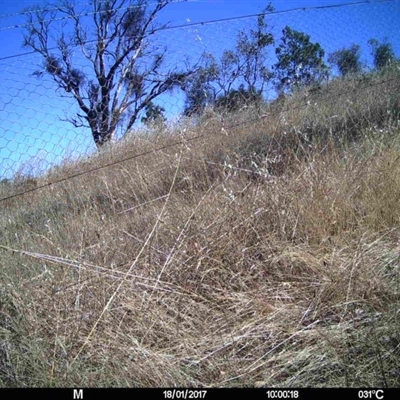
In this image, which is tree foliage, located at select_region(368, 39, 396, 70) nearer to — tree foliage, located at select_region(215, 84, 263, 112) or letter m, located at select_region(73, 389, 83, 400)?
tree foliage, located at select_region(215, 84, 263, 112)

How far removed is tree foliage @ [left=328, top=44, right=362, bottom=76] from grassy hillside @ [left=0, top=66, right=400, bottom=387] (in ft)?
7.40

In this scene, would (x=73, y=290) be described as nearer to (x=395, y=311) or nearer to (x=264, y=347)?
(x=264, y=347)

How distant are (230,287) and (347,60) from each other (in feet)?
14.8

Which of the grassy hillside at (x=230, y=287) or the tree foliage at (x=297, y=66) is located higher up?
the tree foliage at (x=297, y=66)

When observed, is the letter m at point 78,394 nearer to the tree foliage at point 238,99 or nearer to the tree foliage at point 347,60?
the tree foliage at point 238,99

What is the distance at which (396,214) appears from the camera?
82.4 inches

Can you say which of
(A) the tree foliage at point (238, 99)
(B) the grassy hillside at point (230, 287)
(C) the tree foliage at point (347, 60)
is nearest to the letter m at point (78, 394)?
(B) the grassy hillside at point (230, 287)

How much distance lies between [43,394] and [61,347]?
206 mm

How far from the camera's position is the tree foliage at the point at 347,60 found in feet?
15.4

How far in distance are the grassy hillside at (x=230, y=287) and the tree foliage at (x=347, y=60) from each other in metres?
2.26

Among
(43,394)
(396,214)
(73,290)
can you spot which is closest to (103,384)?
(43,394)

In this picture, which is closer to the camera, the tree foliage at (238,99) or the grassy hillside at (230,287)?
the grassy hillside at (230,287)

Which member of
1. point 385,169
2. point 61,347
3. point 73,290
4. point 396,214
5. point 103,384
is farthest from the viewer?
point 385,169

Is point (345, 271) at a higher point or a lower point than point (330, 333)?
higher
